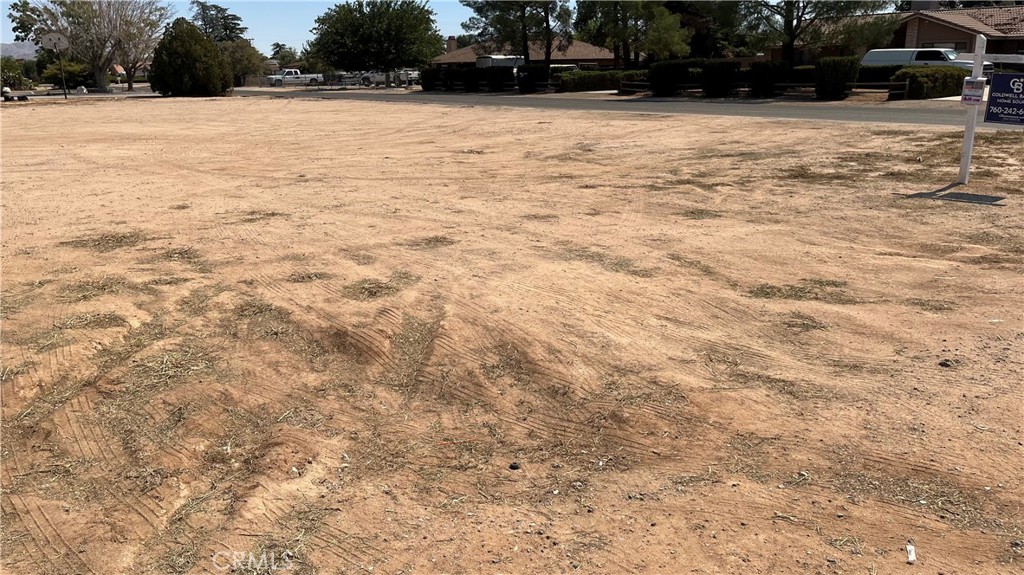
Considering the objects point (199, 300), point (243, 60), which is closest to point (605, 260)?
point (199, 300)

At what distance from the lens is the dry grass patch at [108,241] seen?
8391mm

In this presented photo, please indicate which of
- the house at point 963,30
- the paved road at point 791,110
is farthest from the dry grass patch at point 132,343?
the house at point 963,30

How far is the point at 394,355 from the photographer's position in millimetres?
5430

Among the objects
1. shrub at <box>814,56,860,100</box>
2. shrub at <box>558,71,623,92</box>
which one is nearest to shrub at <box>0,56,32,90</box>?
shrub at <box>558,71,623,92</box>

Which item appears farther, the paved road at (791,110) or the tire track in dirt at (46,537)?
the paved road at (791,110)

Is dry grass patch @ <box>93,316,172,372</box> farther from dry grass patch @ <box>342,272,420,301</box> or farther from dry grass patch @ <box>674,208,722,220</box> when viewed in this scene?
dry grass patch @ <box>674,208,722,220</box>

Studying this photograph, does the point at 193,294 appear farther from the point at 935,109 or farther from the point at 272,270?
the point at 935,109

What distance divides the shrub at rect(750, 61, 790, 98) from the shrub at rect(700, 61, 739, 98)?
1053mm

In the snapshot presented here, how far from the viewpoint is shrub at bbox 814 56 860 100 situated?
94.8ft

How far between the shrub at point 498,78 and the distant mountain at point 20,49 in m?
72.5

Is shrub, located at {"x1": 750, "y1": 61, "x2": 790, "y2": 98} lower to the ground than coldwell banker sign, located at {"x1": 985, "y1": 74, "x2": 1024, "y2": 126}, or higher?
higher

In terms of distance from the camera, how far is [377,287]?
675 cm

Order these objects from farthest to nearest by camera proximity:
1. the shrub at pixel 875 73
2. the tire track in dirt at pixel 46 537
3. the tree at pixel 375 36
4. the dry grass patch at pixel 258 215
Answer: the tree at pixel 375 36
the shrub at pixel 875 73
the dry grass patch at pixel 258 215
the tire track in dirt at pixel 46 537

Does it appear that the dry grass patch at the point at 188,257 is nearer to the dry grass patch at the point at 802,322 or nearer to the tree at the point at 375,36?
the dry grass patch at the point at 802,322
